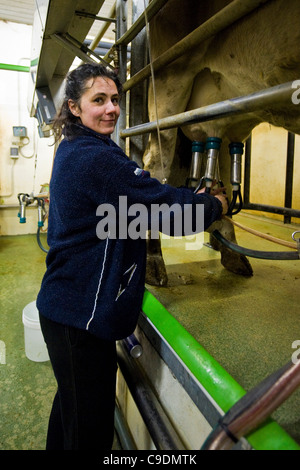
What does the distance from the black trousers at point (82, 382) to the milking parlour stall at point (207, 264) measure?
11 centimetres

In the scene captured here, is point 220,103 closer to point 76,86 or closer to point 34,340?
point 76,86

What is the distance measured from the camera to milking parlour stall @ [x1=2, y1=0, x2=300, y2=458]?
71 cm

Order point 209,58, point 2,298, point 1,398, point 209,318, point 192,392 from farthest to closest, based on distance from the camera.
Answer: point 2,298
point 1,398
point 209,58
point 209,318
point 192,392

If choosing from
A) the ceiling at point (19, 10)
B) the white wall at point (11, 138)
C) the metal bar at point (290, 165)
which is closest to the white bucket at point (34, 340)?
the metal bar at point (290, 165)

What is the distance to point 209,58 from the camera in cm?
136

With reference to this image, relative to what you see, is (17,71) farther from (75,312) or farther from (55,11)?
(75,312)

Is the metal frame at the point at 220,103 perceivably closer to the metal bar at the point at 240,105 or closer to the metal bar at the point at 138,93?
the metal bar at the point at 240,105

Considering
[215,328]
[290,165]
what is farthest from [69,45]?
[290,165]

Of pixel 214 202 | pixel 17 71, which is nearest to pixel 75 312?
pixel 214 202

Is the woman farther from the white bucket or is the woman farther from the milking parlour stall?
the white bucket

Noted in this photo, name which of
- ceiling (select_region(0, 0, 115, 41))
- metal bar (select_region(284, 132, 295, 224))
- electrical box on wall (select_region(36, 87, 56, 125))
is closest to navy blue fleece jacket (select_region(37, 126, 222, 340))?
electrical box on wall (select_region(36, 87, 56, 125))

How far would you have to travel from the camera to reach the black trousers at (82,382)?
3.02 feet

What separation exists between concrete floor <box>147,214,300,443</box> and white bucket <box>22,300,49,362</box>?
839 millimetres
